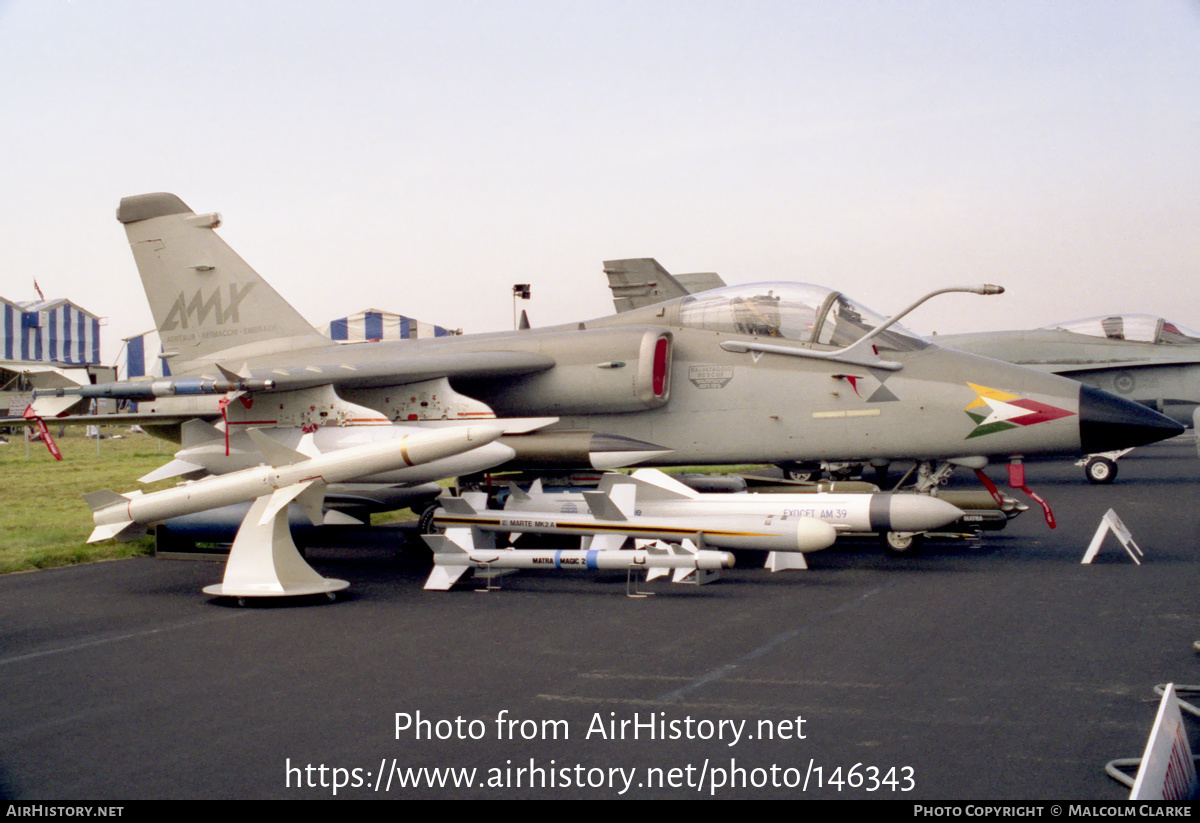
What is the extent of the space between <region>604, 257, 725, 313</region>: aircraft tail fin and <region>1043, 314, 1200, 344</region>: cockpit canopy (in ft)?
→ 28.8

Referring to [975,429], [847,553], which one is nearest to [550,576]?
[847,553]

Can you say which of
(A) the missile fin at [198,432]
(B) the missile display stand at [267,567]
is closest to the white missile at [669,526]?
(B) the missile display stand at [267,567]

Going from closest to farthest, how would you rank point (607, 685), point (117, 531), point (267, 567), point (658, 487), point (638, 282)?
point (607, 685), point (267, 567), point (117, 531), point (658, 487), point (638, 282)

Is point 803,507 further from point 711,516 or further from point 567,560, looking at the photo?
point 567,560

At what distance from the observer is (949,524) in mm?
9398

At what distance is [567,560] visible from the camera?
8.34 m

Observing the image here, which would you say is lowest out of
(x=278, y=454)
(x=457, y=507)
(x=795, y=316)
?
(x=457, y=507)

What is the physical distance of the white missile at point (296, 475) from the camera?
27.0 ft

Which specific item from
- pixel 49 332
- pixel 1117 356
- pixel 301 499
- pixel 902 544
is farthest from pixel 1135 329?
pixel 49 332

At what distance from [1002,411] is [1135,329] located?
Answer: 15.0 meters

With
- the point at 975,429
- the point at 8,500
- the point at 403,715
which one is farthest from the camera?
the point at 8,500

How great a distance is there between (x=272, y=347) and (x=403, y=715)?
27.3 feet

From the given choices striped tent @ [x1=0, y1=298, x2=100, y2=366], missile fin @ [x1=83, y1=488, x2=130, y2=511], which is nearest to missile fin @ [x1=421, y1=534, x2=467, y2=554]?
missile fin @ [x1=83, y1=488, x2=130, y2=511]
